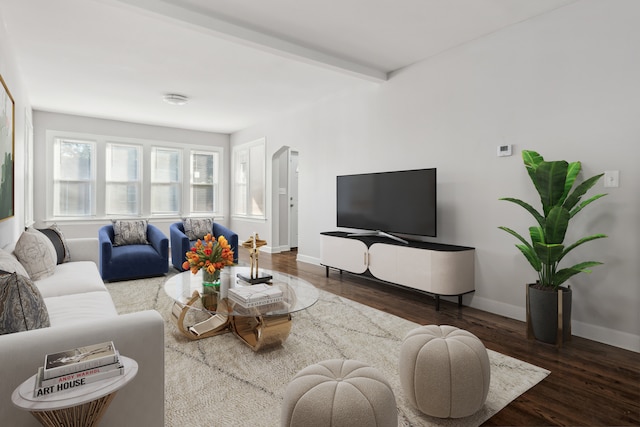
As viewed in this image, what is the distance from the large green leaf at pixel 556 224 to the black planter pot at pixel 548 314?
39 centimetres

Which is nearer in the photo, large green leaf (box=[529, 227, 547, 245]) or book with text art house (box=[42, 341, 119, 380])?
book with text art house (box=[42, 341, 119, 380])

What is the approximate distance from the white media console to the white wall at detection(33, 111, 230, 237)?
480cm

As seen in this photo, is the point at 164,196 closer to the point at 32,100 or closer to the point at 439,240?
the point at 32,100

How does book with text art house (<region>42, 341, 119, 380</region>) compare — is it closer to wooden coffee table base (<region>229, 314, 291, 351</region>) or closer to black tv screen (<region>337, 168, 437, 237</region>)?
wooden coffee table base (<region>229, 314, 291, 351</region>)

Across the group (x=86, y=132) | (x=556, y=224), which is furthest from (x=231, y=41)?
(x=86, y=132)

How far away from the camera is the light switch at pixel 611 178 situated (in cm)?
267

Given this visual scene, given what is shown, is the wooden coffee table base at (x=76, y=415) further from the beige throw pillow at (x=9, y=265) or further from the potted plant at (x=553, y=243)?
the potted plant at (x=553, y=243)

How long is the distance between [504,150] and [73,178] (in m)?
7.09

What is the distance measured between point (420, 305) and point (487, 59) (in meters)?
2.48

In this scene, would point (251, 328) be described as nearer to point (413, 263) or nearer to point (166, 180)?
point (413, 263)

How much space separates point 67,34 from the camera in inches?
137

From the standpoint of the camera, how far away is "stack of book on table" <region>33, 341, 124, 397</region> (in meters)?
1.11

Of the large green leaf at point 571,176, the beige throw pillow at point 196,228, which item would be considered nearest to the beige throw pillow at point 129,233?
the beige throw pillow at point 196,228

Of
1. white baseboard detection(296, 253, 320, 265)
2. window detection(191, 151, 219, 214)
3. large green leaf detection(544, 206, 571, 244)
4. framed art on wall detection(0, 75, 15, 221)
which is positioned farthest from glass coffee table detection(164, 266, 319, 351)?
window detection(191, 151, 219, 214)
